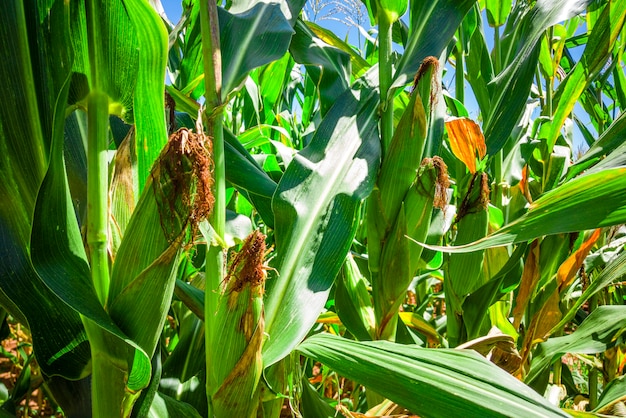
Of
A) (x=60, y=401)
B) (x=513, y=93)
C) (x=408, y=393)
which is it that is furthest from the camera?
(x=513, y=93)

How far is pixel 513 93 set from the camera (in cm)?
103

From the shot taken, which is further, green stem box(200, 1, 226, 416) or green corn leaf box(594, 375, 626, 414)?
green corn leaf box(594, 375, 626, 414)

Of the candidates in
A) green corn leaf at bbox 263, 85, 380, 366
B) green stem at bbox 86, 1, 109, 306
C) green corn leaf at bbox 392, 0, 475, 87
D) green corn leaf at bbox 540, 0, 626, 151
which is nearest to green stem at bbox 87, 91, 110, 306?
green stem at bbox 86, 1, 109, 306

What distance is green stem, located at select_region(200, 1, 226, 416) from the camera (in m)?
0.68

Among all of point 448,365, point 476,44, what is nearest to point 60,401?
point 448,365

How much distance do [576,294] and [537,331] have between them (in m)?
0.60

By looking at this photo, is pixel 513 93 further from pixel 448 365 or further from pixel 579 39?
pixel 579 39

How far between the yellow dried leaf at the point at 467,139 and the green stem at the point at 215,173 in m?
0.48

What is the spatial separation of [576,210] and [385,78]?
45cm

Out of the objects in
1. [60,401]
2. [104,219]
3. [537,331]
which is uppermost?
[104,219]

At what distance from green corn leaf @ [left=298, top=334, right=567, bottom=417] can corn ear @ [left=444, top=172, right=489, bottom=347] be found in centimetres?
46

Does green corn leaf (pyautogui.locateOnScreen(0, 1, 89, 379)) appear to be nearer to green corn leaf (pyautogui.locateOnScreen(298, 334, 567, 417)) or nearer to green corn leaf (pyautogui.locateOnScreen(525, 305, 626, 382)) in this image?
green corn leaf (pyautogui.locateOnScreen(298, 334, 567, 417))

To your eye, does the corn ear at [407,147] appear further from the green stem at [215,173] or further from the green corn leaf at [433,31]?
the green stem at [215,173]

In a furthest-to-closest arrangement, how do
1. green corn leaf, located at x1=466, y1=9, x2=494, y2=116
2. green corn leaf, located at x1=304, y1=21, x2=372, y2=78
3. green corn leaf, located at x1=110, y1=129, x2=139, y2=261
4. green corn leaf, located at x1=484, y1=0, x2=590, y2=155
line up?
green corn leaf, located at x1=466, y1=9, x2=494, y2=116
green corn leaf, located at x1=304, y1=21, x2=372, y2=78
green corn leaf, located at x1=484, y1=0, x2=590, y2=155
green corn leaf, located at x1=110, y1=129, x2=139, y2=261
